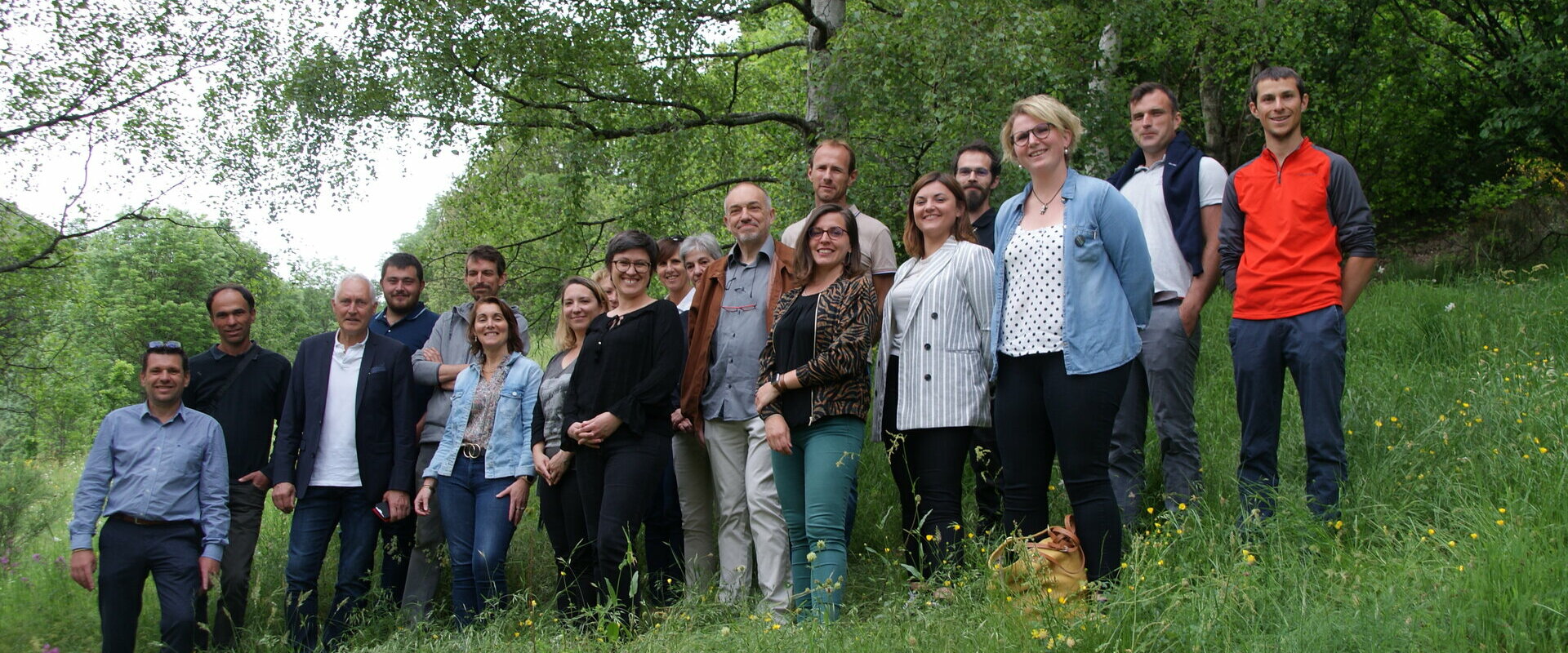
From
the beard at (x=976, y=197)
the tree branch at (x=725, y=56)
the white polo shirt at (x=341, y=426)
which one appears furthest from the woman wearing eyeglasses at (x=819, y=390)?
the tree branch at (x=725, y=56)

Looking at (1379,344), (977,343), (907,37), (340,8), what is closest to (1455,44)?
(1379,344)

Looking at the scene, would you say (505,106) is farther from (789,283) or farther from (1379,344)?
(1379,344)

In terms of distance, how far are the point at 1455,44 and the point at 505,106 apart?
32.7ft

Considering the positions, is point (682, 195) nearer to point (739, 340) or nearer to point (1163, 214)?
point (739, 340)

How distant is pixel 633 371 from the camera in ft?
15.7

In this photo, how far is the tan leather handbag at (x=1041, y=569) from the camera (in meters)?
3.15

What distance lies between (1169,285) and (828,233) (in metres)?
1.42

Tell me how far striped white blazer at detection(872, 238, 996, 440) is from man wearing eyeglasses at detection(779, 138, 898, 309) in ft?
2.02

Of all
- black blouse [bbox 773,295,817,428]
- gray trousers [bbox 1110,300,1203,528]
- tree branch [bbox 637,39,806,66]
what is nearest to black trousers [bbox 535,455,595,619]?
black blouse [bbox 773,295,817,428]

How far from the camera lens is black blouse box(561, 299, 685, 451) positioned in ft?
15.4

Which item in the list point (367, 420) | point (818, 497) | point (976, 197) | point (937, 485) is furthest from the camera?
point (367, 420)

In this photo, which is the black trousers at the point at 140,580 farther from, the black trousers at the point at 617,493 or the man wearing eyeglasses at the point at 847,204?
the man wearing eyeglasses at the point at 847,204

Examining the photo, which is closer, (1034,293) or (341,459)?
(1034,293)

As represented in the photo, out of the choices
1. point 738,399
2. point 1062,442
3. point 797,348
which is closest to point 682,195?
point 738,399
